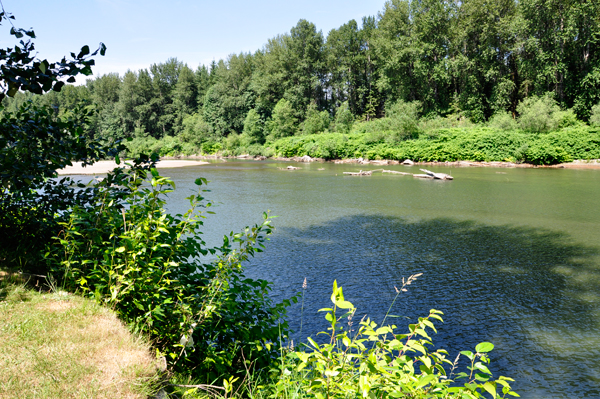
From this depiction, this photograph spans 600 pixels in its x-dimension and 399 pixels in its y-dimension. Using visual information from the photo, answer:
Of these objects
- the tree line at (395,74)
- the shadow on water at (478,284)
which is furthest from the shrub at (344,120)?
the shadow on water at (478,284)

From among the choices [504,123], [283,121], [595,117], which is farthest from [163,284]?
[283,121]

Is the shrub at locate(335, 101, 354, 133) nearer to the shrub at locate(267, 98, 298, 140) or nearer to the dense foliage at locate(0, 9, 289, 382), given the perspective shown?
the shrub at locate(267, 98, 298, 140)

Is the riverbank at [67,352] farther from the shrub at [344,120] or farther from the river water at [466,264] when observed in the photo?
the shrub at [344,120]

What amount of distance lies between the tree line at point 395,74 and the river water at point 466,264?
20.2 m

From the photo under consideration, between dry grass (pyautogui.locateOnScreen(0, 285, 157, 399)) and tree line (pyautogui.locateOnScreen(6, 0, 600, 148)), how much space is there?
2784cm

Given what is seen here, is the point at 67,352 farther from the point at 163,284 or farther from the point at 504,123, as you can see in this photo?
the point at 504,123

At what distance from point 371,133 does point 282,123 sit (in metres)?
19.6

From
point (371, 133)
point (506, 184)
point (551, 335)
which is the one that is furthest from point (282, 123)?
point (551, 335)

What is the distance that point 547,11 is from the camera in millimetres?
41875

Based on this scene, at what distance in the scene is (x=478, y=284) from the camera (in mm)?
9031

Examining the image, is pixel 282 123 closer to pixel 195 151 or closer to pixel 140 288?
pixel 195 151

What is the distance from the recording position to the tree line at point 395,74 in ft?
143

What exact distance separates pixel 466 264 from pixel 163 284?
8.89m

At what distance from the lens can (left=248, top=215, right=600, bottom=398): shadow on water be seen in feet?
19.9
